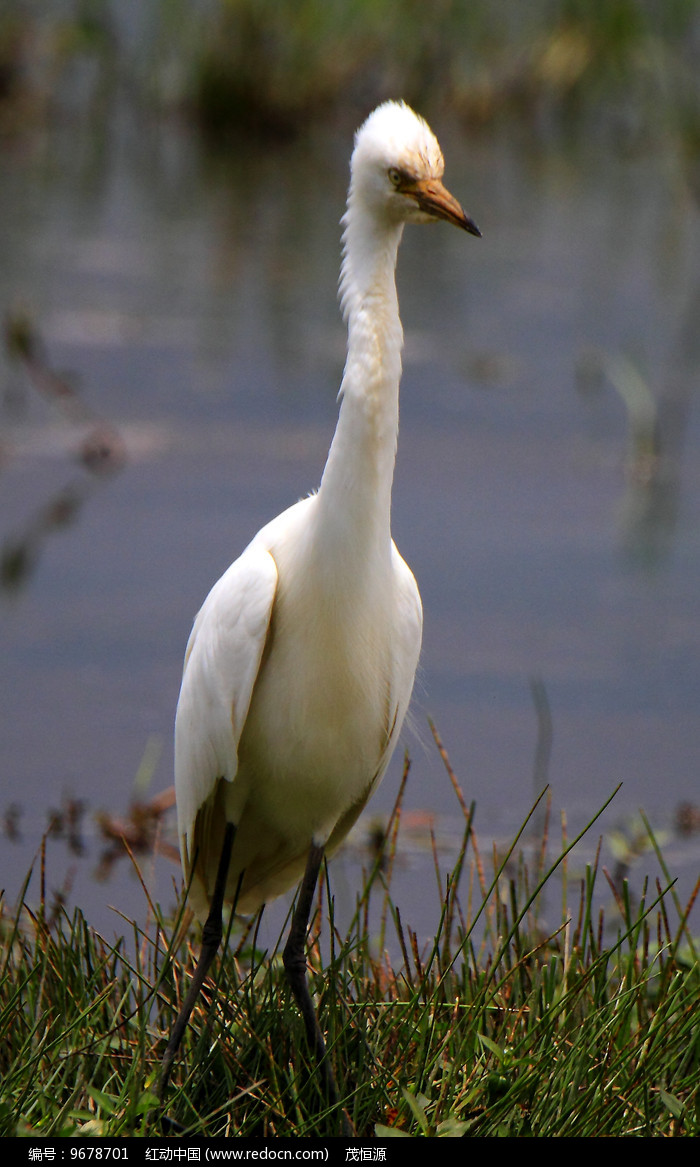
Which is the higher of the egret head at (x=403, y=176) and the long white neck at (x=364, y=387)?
the egret head at (x=403, y=176)

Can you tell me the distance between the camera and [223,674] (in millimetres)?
2277

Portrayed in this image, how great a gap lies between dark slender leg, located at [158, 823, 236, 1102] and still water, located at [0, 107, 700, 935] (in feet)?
1.47

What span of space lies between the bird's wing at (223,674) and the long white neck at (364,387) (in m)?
0.16

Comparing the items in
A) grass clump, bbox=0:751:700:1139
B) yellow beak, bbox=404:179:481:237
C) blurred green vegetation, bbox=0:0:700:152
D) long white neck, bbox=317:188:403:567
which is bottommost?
grass clump, bbox=0:751:700:1139

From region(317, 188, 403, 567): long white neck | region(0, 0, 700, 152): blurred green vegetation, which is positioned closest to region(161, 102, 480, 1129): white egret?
region(317, 188, 403, 567): long white neck

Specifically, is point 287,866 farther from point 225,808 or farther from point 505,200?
point 505,200

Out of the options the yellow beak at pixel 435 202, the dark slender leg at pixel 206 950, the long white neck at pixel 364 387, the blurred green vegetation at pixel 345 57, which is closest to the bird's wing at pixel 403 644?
the long white neck at pixel 364 387

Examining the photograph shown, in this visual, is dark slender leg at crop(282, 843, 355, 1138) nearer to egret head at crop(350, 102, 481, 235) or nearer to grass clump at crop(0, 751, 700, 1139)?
grass clump at crop(0, 751, 700, 1139)

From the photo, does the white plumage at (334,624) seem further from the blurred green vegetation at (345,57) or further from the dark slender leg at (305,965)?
the blurred green vegetation at (345,57)

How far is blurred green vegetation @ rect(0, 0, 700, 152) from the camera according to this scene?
1069cm

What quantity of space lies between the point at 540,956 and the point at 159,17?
409 inches

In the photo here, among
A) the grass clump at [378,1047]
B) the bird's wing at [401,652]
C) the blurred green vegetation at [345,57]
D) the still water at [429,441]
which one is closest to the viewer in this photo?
the grass clump at [378,1047]

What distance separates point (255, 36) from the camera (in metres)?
10.4

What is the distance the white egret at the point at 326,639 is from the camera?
216 centimetres
